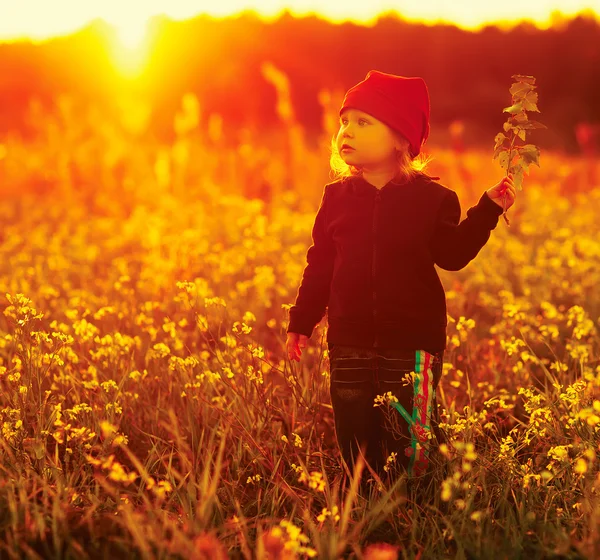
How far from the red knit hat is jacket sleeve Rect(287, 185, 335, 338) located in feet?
1.22

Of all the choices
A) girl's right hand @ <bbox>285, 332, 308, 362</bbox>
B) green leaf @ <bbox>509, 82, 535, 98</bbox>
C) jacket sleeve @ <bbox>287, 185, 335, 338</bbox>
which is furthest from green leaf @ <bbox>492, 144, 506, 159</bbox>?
girl's right hand @ <bbox>285, 332, 308, 362</bbox>

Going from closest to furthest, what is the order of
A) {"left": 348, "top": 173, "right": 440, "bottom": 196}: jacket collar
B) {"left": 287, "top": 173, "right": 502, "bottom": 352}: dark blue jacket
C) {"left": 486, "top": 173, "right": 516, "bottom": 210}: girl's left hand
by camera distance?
{"left": 486, "top": 173, "right": 516, "bottom": 210}: girl's left hand → {"left": 287, "top": 173, "right": 502, "bottom": 352}: dark blue jacket → {"left": 348, "top": 173, "right": 440, "bottom": 196}: jacket collar

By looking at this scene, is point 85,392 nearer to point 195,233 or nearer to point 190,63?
point 195,233

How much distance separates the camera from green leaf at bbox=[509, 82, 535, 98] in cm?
266

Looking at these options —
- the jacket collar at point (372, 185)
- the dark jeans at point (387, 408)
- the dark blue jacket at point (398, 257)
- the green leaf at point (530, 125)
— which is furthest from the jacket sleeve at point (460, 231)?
the dark jeans at point (387, 408)

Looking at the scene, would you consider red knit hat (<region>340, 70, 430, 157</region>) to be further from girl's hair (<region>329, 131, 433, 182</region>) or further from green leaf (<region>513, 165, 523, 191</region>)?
green leaf (<region>513, 165, 523, 191</region>)

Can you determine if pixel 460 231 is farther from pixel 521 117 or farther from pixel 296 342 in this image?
pixel 296 342

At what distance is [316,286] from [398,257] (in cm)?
39

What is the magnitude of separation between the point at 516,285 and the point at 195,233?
2.46m

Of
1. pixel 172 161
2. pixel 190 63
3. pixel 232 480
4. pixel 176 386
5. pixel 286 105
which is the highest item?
pixel 190 63

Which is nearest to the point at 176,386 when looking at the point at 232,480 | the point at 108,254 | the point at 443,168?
the point at 232,480

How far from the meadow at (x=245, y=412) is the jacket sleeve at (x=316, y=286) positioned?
12cm

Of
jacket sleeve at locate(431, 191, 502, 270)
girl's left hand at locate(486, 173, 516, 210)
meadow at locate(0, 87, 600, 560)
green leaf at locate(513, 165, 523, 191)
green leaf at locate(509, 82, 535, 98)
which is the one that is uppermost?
green leaf at locate(509, 82, 535, 98)

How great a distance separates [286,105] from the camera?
7.88 meters
